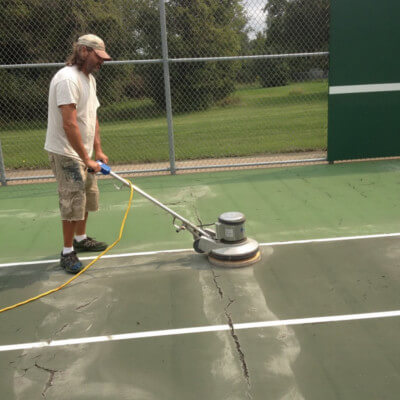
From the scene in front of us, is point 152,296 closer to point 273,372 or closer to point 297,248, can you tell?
point 273,372

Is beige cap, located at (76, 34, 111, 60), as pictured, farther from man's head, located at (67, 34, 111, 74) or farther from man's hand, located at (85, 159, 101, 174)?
man's hand, located at (85, 159, 101, 174)

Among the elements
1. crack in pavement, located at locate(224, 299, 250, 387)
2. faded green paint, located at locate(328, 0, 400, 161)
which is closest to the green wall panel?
faded green paint, located at locate(328, 0, 400, 161)

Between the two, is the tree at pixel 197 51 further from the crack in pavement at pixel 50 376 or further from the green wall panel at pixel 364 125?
the crack in pavement at pixel 50 376

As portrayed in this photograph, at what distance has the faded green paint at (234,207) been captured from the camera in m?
5.67

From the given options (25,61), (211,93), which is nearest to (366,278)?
(211,93)

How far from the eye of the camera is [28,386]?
3.10 m

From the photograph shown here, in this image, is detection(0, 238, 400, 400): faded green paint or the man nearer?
detection(0, 238, 400, 400): faded green paint

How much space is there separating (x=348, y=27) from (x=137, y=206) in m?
4.91

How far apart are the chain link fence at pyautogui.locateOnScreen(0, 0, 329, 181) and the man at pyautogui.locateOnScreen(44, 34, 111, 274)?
17.5ft

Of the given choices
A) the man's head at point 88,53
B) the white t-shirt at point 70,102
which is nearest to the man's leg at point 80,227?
the white t-shirt at point 70,102

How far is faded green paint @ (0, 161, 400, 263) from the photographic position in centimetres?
567

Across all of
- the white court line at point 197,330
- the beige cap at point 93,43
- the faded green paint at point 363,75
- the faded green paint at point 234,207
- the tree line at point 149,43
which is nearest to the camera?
the white court line at point 197,330

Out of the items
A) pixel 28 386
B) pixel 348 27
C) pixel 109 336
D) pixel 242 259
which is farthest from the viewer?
pixel 348 27

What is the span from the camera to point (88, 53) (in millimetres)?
4367
